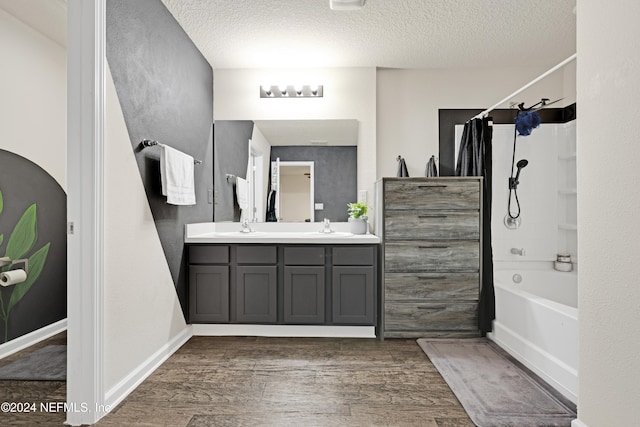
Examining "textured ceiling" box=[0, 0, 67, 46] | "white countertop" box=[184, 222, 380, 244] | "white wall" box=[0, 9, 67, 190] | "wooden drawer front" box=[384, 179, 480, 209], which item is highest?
"textured ceiling" box=[0, 0, 67, 46]

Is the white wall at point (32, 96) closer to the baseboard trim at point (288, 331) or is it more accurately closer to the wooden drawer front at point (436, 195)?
the baseboard trim at point (288, 331)

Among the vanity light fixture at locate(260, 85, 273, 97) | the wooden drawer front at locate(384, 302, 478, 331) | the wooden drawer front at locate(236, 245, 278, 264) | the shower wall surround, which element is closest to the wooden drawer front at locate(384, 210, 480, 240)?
the wooden drawer front at locate(384, 302, 478, 331)

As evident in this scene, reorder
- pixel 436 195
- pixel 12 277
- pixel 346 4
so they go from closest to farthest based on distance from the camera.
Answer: pixel 346 4 → pixel 12 277 → pixel 436 195

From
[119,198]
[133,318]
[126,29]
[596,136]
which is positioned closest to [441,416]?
[596,136]

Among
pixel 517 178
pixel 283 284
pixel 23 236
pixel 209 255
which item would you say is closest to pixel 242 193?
pixel 209 255

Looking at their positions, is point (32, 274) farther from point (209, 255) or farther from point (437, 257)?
point (437, 257)

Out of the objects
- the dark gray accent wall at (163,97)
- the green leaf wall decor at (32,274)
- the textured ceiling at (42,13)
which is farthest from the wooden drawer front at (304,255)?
the textured ceiling at (42,13)

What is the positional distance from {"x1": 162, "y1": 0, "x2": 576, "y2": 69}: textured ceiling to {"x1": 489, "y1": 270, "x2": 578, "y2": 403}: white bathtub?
6.46 ft

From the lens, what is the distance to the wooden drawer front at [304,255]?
2.99 m

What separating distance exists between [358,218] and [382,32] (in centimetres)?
154

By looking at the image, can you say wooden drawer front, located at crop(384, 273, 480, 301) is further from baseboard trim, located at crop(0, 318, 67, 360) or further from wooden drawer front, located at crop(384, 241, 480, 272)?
baseboard trim, located at crop(0, 318, 67, 360)

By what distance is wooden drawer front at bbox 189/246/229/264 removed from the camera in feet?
9.84

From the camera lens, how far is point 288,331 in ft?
10.1

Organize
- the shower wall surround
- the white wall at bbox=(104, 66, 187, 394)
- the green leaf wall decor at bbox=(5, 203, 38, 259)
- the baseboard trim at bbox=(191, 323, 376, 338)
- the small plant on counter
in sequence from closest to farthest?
the white wall at bbox=(104, 66, 187, 394) < the green leaf wall decor at bbox=(5, 203, 38, 259) < the baseboard trim at bbox=(191, 323, 376, 338) < the small plant on counter < the shower wall surround
